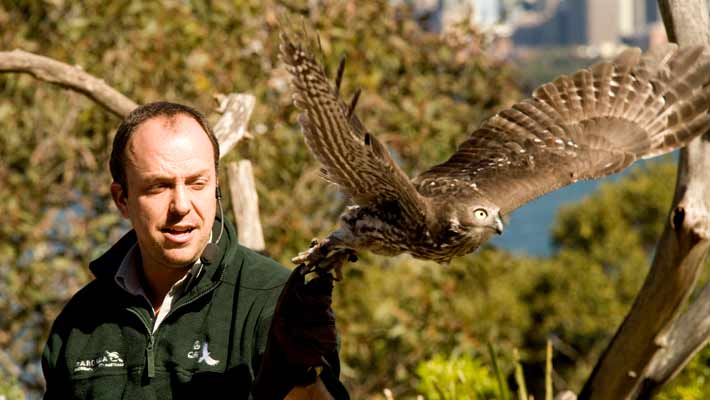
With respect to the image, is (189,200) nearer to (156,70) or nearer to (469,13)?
(156,70)

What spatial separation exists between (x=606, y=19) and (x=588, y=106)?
4769cm

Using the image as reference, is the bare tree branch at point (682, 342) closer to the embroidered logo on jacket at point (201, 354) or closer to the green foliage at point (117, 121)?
the embroidered logo on jacket at point (201, 354)

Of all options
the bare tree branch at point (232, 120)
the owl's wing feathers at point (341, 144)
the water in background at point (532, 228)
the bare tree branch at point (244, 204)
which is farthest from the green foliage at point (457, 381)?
the water in background at point (532, 228)

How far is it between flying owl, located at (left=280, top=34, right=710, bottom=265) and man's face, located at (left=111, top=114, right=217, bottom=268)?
310 millimetres

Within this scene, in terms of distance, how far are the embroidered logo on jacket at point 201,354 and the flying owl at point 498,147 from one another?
14.8 inches

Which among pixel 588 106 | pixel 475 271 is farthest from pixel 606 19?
pixel 588 106

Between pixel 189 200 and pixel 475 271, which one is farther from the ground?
pixel 189 200

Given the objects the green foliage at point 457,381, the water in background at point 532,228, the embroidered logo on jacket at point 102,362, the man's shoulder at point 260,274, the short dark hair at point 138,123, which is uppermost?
the short dark hair at point 138,123

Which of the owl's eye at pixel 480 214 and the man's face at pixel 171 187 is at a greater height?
the man's face at pixel 171 187

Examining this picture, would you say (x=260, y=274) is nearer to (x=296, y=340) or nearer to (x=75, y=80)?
(x=296, y=340)

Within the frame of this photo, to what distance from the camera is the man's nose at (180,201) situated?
104 inches

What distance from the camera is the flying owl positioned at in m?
2.82

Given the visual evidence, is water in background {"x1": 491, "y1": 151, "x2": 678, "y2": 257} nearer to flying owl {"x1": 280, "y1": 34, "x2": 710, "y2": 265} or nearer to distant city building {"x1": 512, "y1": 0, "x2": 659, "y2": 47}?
distant city building {"x1": 512, "y1": 0, "x2": 659, "y2": 47}

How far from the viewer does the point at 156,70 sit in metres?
6.90
